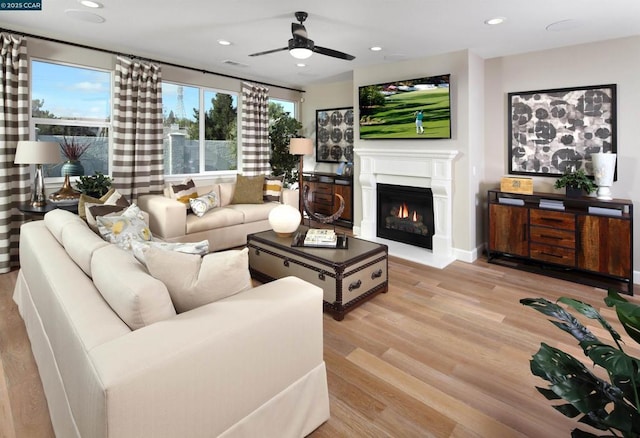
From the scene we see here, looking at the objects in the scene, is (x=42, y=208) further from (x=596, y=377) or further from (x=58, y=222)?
(x=596, y=377)

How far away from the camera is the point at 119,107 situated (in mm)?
4562

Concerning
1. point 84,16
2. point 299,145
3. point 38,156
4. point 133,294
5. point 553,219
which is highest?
point 84,16

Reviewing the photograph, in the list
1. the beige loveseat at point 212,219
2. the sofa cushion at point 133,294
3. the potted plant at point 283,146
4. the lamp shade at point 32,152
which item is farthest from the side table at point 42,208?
the potted plant at point 283,146

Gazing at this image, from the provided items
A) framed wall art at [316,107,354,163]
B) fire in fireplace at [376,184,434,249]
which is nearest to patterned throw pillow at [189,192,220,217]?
fire in fireplace at [376,184,434,249]

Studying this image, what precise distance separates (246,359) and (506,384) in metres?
1.62

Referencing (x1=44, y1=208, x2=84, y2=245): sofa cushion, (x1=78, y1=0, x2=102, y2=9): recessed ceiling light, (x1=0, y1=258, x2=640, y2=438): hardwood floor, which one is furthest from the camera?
(x1=78, y1=0, x2=102, y2=9): recessed ceiling light

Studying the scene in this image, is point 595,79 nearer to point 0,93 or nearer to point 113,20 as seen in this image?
point 113,20

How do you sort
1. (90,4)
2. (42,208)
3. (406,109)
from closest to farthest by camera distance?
(90,4) < (42,208) < (406,109)

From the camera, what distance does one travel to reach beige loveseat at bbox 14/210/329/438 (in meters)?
1.15

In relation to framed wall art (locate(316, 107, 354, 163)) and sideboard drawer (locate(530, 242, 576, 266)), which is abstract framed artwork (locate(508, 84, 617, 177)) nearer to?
sideboard drawer (locate(530, 242, 576, 266))

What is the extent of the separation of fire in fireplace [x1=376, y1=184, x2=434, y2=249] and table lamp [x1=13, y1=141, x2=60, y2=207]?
155 inches

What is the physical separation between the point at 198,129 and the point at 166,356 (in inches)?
198

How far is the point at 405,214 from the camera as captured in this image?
5.28 m

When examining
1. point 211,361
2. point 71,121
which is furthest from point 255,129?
point 211,361
